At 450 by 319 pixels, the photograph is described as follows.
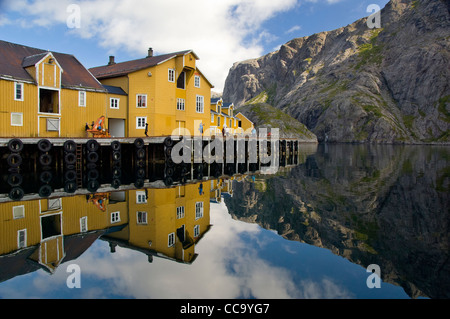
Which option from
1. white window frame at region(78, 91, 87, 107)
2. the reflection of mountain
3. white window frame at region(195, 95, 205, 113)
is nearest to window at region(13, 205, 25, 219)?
the reflection of mountain

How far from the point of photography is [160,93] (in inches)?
1515

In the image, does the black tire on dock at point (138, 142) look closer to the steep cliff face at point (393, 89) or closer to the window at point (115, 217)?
the window at point (115, 217)

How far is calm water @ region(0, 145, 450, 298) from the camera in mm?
9367

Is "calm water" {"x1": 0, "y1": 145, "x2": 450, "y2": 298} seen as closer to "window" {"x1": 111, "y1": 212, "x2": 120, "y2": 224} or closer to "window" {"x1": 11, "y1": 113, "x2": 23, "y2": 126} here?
"window" {"x1": 111, "y1": 212, "x2": 120, "y2": 224}

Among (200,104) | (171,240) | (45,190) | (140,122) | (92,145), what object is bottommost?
(171,240)

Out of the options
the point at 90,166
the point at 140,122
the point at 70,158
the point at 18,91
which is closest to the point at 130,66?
the point at 140,122

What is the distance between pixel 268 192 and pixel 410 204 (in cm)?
968

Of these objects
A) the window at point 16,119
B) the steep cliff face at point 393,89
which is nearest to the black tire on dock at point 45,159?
the window at point 16,119

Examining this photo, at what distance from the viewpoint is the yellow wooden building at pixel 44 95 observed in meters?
28.7

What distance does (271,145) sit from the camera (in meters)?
58.9

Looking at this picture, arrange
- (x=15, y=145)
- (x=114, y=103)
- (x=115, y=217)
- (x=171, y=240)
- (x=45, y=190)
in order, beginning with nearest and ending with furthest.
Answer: (x=171, y=240) < (x=115, y=217) < (x=45, y=190) < (x=15, y=145) < (x=114, y=103)

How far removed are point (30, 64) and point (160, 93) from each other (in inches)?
519

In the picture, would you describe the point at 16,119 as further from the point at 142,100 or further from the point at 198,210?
the point at 198,210
